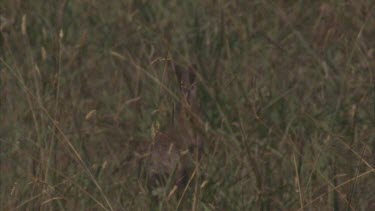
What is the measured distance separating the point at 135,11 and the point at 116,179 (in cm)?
98

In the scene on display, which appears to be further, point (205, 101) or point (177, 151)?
point (205, 101)

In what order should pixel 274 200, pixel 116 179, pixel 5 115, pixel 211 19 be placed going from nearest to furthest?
pixel 274 200 → pixel 116 179 → pixel 5 115 → pixel 211 19

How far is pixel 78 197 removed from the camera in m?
3.01

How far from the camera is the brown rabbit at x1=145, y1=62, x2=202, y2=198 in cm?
304

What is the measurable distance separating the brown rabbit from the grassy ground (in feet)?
0.12

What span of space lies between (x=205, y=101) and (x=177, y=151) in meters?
0.20

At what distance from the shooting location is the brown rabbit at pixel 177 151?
304cm

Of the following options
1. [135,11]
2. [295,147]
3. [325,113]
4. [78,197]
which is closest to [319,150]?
[295,147]

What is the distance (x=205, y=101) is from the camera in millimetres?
3238

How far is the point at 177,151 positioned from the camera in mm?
3090

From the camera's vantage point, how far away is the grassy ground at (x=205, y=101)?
2.99 m

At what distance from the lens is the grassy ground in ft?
9.81

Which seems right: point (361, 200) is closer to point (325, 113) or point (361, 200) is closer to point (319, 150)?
point (319, 150)

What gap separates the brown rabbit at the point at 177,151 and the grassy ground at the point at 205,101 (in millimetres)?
37
